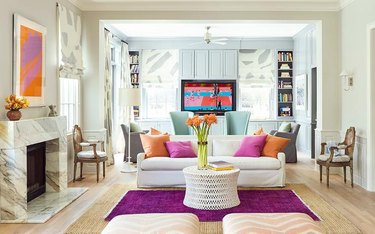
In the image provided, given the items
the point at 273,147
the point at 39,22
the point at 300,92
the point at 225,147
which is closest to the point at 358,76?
the point at 273,147

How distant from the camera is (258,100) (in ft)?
37.3

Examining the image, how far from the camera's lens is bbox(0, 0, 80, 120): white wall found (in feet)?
14.8

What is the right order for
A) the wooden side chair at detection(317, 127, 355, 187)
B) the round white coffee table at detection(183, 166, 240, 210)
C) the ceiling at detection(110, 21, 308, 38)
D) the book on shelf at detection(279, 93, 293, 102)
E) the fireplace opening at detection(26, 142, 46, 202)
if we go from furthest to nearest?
the book on shelf at detection(279, 93, 293, 102)
the ceiling at detection(110, 21, 308, 38)
the wooden side chair at detection(317, 127, 355, 187)
the fireplace opening at detection(26, 142, 46, 202)
the round white coffee table at detection(183, 166, 240, 210)

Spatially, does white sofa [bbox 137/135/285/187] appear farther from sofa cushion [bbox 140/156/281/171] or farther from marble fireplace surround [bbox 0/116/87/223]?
marble fireplace surround [bbox 0/116/87/223]

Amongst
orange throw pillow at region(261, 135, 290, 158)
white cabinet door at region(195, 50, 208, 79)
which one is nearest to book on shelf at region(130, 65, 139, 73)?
white cabinet door at region(195, 50, 208, 79)

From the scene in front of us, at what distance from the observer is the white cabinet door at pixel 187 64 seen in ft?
36.6

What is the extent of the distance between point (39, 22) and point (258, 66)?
703 cm

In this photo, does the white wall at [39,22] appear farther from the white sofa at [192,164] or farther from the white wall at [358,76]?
the white wall at [358,76]

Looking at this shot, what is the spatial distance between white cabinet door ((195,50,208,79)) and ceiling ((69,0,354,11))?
3891 millimetres

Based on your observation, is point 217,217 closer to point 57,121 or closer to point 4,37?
point 57,121

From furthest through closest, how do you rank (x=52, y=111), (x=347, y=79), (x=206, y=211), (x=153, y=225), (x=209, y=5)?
(x=209, y=5) → (x=347, y=79) → (x=52, y=111) → (x=206, y=211) → (x=153, y=225)

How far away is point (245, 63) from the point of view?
444 inches

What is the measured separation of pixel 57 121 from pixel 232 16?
3.67 meters

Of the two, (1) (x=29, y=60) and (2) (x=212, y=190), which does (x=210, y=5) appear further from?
(2) (x=212, y=190)
